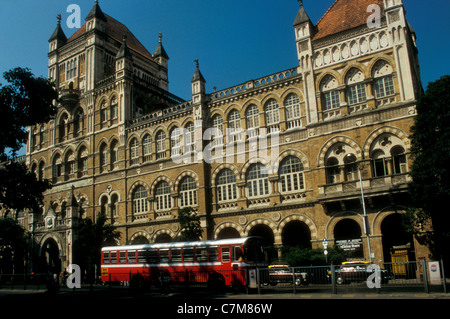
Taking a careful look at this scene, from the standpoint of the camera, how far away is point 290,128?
31547 mm

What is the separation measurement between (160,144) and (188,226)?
938cm

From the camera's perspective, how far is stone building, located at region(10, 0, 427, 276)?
27547mm

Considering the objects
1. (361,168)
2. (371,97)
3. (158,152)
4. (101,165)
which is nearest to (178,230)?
(158,152)

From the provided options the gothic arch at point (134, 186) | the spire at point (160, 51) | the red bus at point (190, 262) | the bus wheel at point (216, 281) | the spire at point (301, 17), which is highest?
the spire at point (160, 51)

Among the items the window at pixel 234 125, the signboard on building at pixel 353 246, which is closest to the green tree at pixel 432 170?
the signboard on building at pixel 353 246

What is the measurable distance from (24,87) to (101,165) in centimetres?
1786

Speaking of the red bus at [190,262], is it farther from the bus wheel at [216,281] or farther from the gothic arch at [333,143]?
the gothic arch at [333,143]

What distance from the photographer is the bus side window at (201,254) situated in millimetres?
24697

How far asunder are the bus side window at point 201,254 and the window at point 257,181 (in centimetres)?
894

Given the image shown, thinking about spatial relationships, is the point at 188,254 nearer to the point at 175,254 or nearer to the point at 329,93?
the point at 175,254

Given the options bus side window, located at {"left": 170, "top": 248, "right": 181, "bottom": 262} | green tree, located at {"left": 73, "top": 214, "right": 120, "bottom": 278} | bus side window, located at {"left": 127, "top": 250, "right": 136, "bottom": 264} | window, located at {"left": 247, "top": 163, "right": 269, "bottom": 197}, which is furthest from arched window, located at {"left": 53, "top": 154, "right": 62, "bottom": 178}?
bus side window, located at {"left": 170, "top": 248, "right": 181, "bottom": 262}

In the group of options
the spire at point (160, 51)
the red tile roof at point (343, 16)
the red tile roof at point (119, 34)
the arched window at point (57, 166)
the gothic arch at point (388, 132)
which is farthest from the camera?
the spire at point (160, 51)

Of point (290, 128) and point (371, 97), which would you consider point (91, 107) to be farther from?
point (371, 97)

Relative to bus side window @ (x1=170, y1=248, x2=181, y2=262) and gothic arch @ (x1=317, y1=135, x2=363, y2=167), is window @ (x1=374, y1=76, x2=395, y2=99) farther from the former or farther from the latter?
bus side window @ (x1=170, y1=248, x2=181, y2=262)
